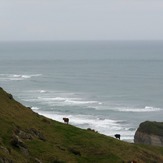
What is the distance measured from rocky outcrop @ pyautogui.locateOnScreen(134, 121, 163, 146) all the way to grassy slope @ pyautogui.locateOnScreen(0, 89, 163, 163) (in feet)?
84.7

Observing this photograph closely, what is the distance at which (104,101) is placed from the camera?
4938 inches

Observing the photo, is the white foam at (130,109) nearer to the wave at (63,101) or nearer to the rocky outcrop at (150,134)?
the wave at (63,101)

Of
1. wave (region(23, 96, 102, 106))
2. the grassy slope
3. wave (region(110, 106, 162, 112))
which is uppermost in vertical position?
wave (region(23, 96, 102, 106))

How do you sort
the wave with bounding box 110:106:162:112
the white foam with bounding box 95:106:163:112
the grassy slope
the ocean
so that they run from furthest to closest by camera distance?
1. the white foam with bounding box 95:106:163:112
2. the wave with bounding box 110:106:162:112
3. the ocean
4. the grassy slope

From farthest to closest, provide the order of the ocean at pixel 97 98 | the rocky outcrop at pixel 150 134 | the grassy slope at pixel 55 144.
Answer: the ocean at pixel 97 98 < the rocky outcrop at pixel 150 134 < the grassy slope at pixel 55 144

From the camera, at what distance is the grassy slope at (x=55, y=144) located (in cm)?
3469

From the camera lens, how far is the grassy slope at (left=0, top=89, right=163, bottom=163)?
3469 cm

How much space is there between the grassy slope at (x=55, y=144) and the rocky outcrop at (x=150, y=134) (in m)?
25.8

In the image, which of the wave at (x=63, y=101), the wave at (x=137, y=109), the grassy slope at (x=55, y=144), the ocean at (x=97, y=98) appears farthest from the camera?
the wave at (x=63, y=101)

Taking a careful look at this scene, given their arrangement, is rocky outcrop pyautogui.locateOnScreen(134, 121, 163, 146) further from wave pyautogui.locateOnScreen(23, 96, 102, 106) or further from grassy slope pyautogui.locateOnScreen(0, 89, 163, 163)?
wave pyautogui.locateOnScreen(23, 96, 102, 106)

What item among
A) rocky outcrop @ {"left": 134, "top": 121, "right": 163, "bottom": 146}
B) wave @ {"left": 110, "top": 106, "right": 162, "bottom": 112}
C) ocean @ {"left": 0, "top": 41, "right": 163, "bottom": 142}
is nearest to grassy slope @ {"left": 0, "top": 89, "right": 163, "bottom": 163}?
rocky outcrop @ {"left": 134, "top": 121, "right": 163, "bottom": 146}

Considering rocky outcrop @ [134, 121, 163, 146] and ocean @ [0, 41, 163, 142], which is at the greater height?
ocean @ [0, 41, 163, 142]

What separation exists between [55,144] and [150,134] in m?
34.5

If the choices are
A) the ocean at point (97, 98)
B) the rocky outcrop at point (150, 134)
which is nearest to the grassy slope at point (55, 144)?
the rocky outcrop at point (150, 134)
